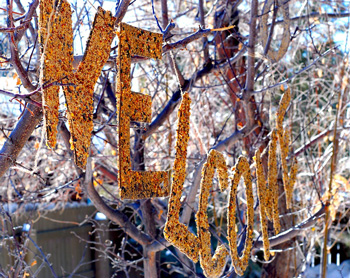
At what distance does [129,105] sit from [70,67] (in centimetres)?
27

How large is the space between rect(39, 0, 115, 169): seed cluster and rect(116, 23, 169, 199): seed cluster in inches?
2.9

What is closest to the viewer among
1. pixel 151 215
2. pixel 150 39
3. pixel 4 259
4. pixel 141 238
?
pixel 150 39

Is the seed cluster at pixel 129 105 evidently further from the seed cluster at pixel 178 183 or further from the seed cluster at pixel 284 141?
the seed cluster at pixel 284 141

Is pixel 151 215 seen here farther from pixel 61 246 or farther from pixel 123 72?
pixel 61 246

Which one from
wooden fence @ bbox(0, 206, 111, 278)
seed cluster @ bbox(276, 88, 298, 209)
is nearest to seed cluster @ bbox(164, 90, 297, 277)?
seed cluster @ bbox(276, 88, 298, 209)

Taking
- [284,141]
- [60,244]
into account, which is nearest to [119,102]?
[284,141]

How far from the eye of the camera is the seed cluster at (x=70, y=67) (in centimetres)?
149

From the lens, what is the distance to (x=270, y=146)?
2842 mm

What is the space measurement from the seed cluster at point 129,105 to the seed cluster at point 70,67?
72mm

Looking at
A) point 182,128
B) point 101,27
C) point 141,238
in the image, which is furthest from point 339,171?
point 101,27

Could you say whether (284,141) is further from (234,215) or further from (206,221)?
(206,221)

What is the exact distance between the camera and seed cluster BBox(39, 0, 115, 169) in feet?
4.90

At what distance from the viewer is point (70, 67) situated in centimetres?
159

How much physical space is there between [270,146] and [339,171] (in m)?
2.94
